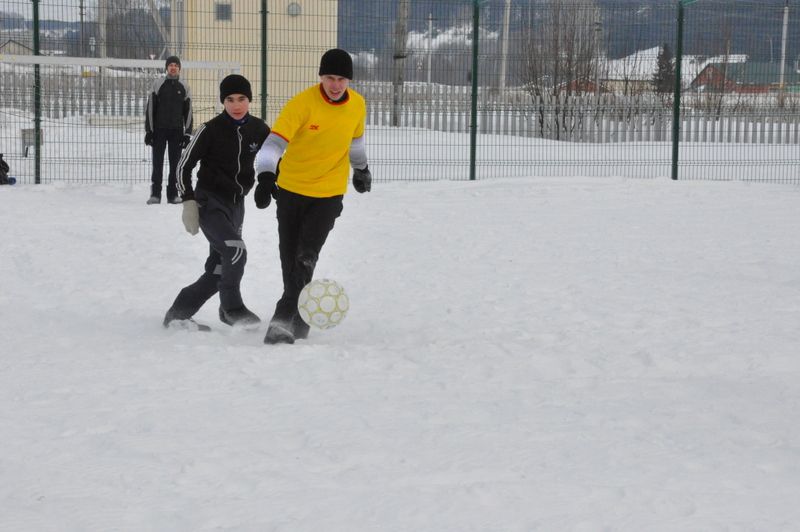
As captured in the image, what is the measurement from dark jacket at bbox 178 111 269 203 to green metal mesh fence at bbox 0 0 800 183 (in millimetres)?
7852

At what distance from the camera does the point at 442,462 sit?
420 centimetres

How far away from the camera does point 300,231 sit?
257 inches

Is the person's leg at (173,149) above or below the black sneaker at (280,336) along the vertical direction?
above

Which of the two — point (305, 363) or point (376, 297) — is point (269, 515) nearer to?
point (305, 363)

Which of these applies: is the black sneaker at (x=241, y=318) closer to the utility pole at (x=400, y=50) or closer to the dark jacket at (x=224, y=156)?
the dark jacket at (x=224, y=156)

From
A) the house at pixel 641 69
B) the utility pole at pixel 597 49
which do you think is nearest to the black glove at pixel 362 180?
the utility pole at pixel 597 49

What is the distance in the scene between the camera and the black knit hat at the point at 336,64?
20.0 ft

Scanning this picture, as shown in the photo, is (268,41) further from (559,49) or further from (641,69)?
(641,69)

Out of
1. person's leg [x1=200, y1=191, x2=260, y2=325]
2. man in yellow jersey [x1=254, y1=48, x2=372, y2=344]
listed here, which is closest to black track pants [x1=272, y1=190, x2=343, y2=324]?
man in yellow jersey [x1=254, y1=48, x2=372, y2=344]

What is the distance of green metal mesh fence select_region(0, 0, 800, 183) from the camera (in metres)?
14.4

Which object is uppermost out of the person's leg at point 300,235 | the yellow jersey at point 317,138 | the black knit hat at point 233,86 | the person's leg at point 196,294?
the black knit hat at point 233,86

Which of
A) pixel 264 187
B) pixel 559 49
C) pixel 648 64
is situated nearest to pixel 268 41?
pixel 559 49

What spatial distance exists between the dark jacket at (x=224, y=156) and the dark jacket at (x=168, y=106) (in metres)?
6.01

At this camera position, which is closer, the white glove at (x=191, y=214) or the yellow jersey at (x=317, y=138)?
the yellow jersey at (x=317, y=138)
